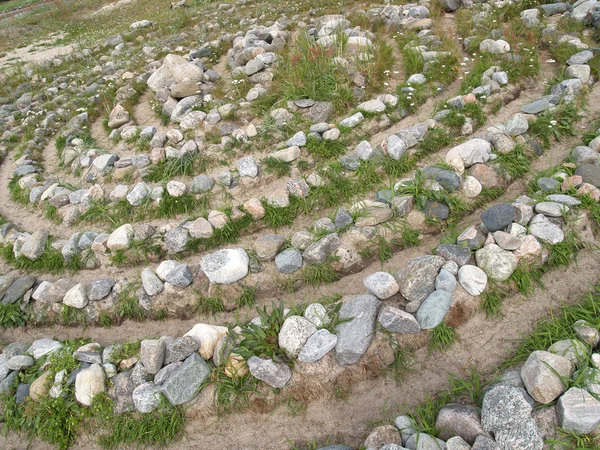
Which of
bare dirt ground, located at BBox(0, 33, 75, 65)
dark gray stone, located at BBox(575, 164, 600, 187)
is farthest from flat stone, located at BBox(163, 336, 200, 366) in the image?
bare dirt ground, located at BBox(0, 33, 75, 65)

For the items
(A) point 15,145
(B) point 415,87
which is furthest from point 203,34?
(B) point 415,87

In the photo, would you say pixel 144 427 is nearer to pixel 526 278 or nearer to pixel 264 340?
pixel 264 340

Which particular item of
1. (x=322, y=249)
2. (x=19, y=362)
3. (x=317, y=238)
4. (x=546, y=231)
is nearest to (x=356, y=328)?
(x=322, y=249)

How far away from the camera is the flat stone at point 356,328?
451 cm

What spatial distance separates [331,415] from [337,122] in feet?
16.4

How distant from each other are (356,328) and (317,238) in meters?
1.60

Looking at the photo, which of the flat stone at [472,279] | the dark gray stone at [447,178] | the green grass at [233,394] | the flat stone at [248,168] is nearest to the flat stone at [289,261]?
the green grass at [233,394]

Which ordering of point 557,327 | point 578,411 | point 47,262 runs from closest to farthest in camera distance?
1. point 578,411
2. point 557,327
3. point 47,262

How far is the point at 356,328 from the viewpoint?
15.1 feet

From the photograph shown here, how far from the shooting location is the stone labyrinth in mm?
4480

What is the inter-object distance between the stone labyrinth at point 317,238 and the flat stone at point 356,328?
2cm

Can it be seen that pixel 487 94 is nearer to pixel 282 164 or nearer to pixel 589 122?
pixel 589 122

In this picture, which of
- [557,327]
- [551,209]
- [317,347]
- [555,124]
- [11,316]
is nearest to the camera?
[557,327]

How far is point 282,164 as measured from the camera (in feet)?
23.4
